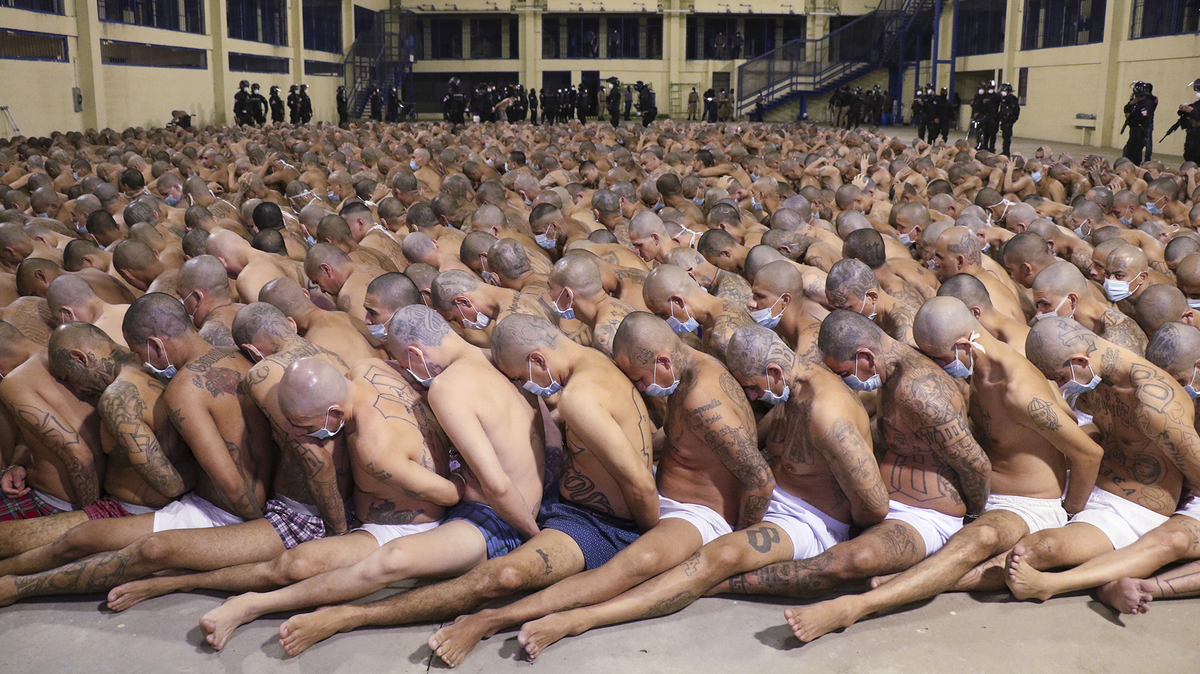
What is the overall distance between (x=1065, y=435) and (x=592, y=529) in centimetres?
201

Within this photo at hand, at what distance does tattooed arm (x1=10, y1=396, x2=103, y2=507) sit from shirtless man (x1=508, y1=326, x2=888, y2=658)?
7.55 ft

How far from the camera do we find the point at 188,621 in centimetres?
373

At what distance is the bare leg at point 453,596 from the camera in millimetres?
3555

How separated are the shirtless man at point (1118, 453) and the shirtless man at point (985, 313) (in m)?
0.58

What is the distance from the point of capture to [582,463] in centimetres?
→ 409

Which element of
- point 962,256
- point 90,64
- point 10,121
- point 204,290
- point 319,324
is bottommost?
point 319,324

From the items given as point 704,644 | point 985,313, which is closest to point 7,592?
point 704,644

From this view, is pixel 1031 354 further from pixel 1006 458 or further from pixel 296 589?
pixel 296 589

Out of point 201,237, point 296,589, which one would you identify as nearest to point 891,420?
point 296,589

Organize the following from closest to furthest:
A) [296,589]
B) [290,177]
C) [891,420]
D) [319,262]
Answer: [296,589] → [891,420] → [319,262] → [290,177]

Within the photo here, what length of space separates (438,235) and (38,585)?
4299 mm

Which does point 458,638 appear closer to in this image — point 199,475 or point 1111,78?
point 199,475

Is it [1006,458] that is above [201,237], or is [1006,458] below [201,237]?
below

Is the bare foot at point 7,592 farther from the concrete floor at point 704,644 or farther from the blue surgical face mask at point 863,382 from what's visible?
the blue surgical face mask at point 863,382
